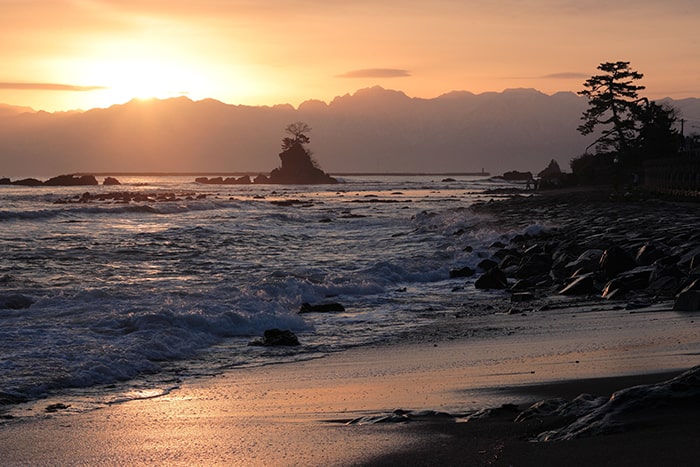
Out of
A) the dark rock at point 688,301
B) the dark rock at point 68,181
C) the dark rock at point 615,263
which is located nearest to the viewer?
the dark rock at point 688,301

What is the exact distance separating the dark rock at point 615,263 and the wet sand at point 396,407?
4918mm

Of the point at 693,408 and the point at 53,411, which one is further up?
the point at 693,408

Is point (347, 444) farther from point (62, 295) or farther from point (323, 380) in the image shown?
point (62, 295)

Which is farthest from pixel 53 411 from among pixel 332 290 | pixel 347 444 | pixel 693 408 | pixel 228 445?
pixel 332 290

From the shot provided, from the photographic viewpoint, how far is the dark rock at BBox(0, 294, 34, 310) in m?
13.6

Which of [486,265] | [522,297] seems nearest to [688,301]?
[522,297]

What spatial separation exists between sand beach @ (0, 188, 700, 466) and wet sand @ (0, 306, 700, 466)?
0.02 metres

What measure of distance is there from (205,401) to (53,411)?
4.71 feet

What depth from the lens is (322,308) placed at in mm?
14773

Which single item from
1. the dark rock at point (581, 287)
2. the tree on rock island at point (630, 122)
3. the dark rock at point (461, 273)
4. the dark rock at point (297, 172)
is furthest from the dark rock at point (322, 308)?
the dark rock at point (297, 172)

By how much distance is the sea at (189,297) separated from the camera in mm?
9492

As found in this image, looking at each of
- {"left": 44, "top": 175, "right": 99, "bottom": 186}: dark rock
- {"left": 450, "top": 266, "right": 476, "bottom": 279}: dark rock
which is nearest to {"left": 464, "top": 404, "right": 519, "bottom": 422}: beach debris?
{"left": 450, "top": 266, "right": 476, "bottom": 279}: dark rock

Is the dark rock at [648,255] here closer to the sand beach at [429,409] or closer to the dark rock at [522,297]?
the dark rock at [522,297]

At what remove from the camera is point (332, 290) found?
56.7 ft
